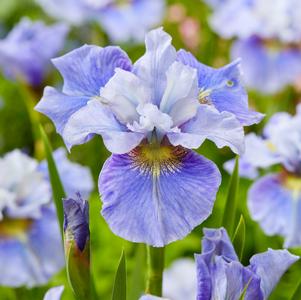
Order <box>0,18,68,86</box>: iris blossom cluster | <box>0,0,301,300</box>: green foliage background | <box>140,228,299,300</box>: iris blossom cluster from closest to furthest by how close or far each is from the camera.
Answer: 1. <box>140,228,299,300</box>: iris blossom cluster
2. <box>0,0,301,300</box>: green foliage background
3. <box>0,18,68,86</box>: iris blossom cluster

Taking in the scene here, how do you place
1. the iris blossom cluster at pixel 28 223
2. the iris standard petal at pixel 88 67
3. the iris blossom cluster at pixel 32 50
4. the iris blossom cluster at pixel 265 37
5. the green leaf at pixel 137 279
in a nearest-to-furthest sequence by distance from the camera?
the iris standard petal at pixel 88 67
the green leaf at pixel 137 279
the iris blossom cluster at pixel 28 223
the iris blossom cluster at pixel 32 50
the iris blossom cluster at pixel 265 37


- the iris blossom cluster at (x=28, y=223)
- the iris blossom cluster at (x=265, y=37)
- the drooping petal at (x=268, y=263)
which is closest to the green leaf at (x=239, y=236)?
the drooping petal at (x=268, y=263)

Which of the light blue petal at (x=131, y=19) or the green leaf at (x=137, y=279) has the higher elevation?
the light blue petal at (x=131, y=19)

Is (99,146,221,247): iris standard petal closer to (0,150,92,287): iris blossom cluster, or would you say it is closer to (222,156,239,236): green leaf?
(222,156,239,236): green leaf

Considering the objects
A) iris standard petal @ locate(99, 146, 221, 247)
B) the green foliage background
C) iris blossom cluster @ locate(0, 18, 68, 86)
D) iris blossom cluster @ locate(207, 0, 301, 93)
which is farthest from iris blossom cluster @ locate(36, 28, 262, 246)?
iris blossom cluster @ locate(207, 0, 301, 93)

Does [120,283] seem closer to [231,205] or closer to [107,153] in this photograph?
[231,205]

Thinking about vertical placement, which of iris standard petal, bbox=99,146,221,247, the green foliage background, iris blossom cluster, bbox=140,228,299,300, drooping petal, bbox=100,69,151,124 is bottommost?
the green foliage background

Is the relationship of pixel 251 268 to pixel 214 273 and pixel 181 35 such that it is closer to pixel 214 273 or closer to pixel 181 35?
pixel 214 273

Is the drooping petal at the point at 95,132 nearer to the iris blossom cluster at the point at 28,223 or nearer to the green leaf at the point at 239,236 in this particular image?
the green leaf at the point at 239,236

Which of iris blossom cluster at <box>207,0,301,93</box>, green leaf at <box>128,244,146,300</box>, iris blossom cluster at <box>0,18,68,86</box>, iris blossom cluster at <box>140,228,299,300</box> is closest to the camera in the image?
iris blossom cluster at <box>140,228,299,300</box>
